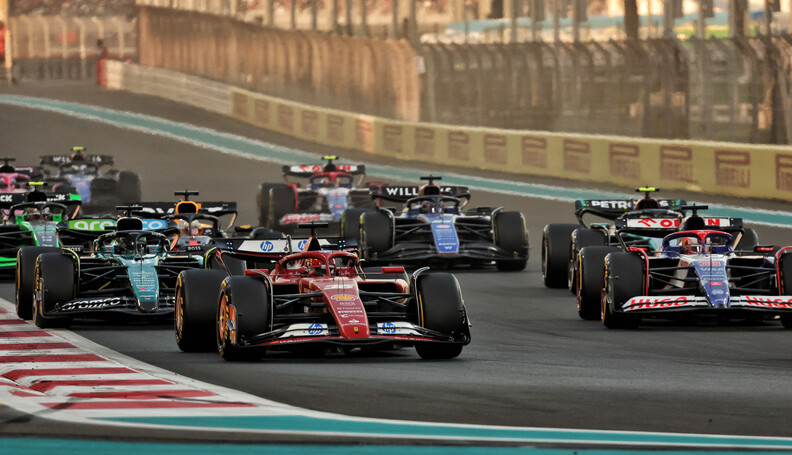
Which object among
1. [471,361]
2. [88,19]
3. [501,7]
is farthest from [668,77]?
[88,19]

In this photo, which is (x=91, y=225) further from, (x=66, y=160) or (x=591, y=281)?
(x=66, y=160)

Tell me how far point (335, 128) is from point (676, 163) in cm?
1624

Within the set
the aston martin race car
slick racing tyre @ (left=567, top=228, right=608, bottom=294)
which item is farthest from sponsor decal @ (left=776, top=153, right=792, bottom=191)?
the aston martin race car

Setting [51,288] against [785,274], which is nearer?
[785,274]

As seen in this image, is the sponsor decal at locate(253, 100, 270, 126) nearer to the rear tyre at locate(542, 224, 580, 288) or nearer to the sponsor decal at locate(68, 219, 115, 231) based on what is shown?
the rear tyre at locate(542, 224, 580, 288)

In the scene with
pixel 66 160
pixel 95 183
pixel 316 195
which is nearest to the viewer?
pixel 316 195

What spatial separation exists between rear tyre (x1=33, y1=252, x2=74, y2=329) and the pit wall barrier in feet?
53.5

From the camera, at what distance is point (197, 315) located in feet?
48.0

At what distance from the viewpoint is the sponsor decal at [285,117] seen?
163ft

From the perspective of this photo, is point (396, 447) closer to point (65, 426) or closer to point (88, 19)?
point (65, 426)

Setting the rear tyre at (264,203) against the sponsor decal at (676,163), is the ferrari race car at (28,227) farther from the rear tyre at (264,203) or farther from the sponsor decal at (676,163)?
the sponsor decal at (676,163)

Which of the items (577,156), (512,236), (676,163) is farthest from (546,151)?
(512,236)

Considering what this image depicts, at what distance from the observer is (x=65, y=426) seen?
9.85m

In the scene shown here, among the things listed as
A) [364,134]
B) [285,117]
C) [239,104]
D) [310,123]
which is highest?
[239,104]
